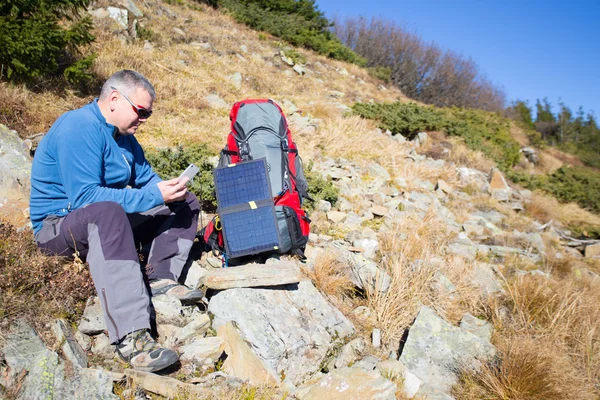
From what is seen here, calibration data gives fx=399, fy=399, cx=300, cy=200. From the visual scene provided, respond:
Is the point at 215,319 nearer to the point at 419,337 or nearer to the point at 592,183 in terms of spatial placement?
the point at 419,337

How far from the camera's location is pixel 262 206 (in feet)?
11.7

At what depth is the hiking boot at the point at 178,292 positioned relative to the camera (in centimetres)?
272

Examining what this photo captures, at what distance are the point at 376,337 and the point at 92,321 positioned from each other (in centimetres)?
213

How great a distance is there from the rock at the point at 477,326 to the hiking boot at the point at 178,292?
2.35 meters

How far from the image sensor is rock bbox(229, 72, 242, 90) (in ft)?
33.5

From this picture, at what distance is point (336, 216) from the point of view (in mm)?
5336

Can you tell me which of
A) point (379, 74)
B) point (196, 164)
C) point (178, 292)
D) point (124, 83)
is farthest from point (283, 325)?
point (379, 74)

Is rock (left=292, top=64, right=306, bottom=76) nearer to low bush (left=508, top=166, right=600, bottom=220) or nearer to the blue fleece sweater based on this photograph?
low bush (left=508, top=166, right=600, bottom=220)

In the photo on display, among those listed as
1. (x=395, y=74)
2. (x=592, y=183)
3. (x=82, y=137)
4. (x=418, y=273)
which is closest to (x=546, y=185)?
(x=592, y=183)

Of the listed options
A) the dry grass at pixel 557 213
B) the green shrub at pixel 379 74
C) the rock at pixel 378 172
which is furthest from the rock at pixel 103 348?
the green shrub at pixel 379 74

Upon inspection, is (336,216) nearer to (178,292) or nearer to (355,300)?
(355,300)

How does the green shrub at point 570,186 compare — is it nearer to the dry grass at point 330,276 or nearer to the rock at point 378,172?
the rock at point 378,172

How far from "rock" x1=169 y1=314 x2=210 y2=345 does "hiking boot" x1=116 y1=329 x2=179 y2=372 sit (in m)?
0.22

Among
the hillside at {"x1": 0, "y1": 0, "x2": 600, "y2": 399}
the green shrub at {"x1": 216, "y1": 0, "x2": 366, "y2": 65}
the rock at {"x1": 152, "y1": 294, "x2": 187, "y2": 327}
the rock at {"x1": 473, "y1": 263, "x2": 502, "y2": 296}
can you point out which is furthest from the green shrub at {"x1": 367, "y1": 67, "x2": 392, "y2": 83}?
the rock at {"x1": 152, "y1": 294, "x2": 187, "y2": 327}
